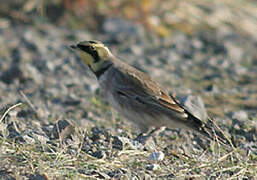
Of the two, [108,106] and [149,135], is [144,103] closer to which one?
[149,135]

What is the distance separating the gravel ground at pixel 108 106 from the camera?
416 centimetres

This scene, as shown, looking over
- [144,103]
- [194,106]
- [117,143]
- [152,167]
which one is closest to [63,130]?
[117,143]

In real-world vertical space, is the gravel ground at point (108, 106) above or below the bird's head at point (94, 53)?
below

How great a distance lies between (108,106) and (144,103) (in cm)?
176

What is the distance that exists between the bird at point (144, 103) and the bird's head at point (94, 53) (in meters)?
0.05

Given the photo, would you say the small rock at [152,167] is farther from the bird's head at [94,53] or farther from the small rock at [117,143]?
the bird's head at [94,53]

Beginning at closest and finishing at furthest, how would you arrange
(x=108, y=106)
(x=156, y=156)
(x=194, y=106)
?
(x=156, y=156), (x=194, y=106), (x=108, y=106)

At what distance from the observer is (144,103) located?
5.05 meters

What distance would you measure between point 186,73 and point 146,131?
134 inches

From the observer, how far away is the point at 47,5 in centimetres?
988

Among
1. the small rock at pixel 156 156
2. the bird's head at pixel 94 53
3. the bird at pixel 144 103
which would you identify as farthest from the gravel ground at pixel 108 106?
the bird's head at pixel 94 53

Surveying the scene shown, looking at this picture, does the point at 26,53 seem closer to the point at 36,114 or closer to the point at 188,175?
the point at 36,114

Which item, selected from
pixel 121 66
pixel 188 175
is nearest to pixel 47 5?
pixel 121 66

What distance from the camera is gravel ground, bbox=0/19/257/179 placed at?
164 inches
